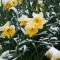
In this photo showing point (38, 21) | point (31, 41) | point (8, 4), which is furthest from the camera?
point (8, 4)

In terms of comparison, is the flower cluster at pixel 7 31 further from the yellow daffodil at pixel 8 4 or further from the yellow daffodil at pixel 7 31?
the yellow daffodil at pixel 8 4

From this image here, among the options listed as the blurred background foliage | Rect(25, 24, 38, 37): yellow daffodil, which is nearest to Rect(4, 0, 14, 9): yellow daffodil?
the blurred background foliage

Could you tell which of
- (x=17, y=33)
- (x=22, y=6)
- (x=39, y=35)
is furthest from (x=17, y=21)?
(x=22, y=6)

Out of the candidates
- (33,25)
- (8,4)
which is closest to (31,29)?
(33,25)

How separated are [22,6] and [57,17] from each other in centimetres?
54

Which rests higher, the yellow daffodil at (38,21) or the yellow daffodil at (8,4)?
the yellow daffodil at (8,4)

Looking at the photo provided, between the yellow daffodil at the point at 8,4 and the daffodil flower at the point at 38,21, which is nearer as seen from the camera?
the daffodil flower at the point at 38,21

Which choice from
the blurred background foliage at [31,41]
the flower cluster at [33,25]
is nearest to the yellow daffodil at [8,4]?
the blurred background foliage at [31,41]

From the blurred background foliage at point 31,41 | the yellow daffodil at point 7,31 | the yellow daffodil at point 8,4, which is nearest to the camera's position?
the blurred background foliage at point 31,41

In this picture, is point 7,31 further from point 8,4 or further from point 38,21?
point 8,4

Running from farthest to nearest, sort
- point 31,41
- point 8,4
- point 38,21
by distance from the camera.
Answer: point 8,4 → point 38,21 → point 31,41

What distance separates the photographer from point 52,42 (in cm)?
185

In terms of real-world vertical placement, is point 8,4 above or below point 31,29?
above

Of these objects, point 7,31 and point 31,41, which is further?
point 7,31
